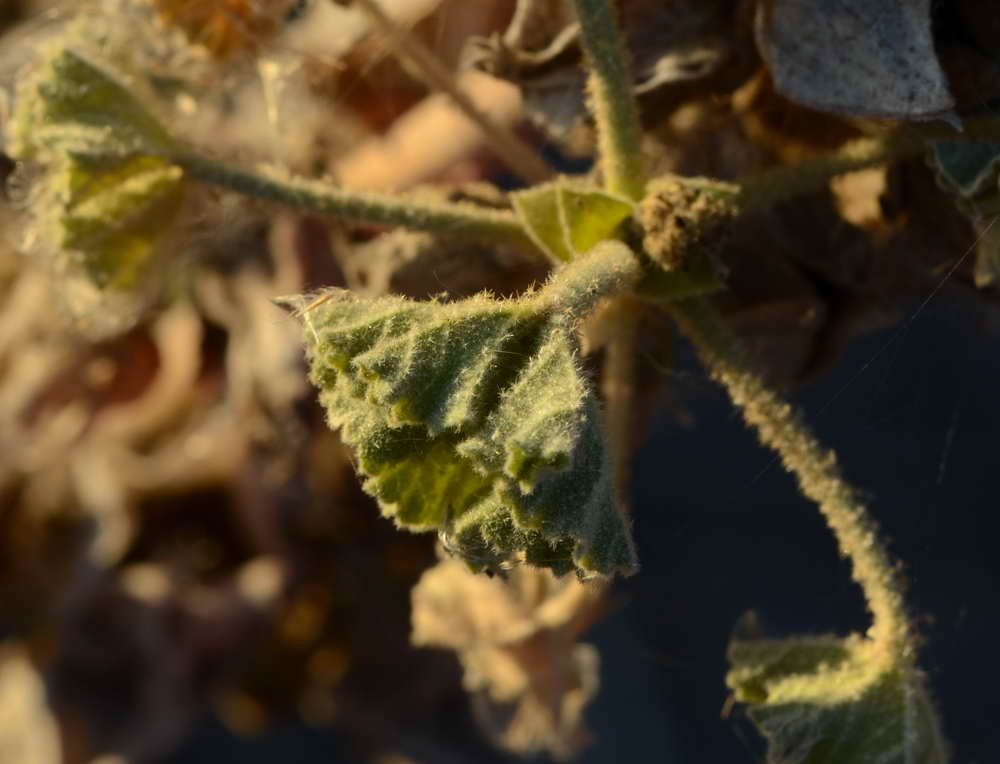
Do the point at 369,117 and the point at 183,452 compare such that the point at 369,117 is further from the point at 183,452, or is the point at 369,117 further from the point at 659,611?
the point at 659,611

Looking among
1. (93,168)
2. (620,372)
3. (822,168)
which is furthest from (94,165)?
(822,168)

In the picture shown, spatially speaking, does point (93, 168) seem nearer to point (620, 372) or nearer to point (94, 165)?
point (94, 165)

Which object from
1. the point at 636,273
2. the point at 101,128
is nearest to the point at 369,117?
the point at 101,128

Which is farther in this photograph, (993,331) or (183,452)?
(183,452)

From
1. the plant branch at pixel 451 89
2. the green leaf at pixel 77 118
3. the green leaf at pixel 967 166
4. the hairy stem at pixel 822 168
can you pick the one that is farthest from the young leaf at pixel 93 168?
the green leaf at pixel 967 166

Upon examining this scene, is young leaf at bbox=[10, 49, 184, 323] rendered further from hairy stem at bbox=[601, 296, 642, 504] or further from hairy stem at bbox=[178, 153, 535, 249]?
hairy stem at bbox=[601, 296, 642, 504]

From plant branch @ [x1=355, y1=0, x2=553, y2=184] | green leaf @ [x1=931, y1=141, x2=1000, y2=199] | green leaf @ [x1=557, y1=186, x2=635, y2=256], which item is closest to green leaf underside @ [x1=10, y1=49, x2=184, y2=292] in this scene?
plant branch @ [x1=355, y1=0, x2=553, y2=184]
